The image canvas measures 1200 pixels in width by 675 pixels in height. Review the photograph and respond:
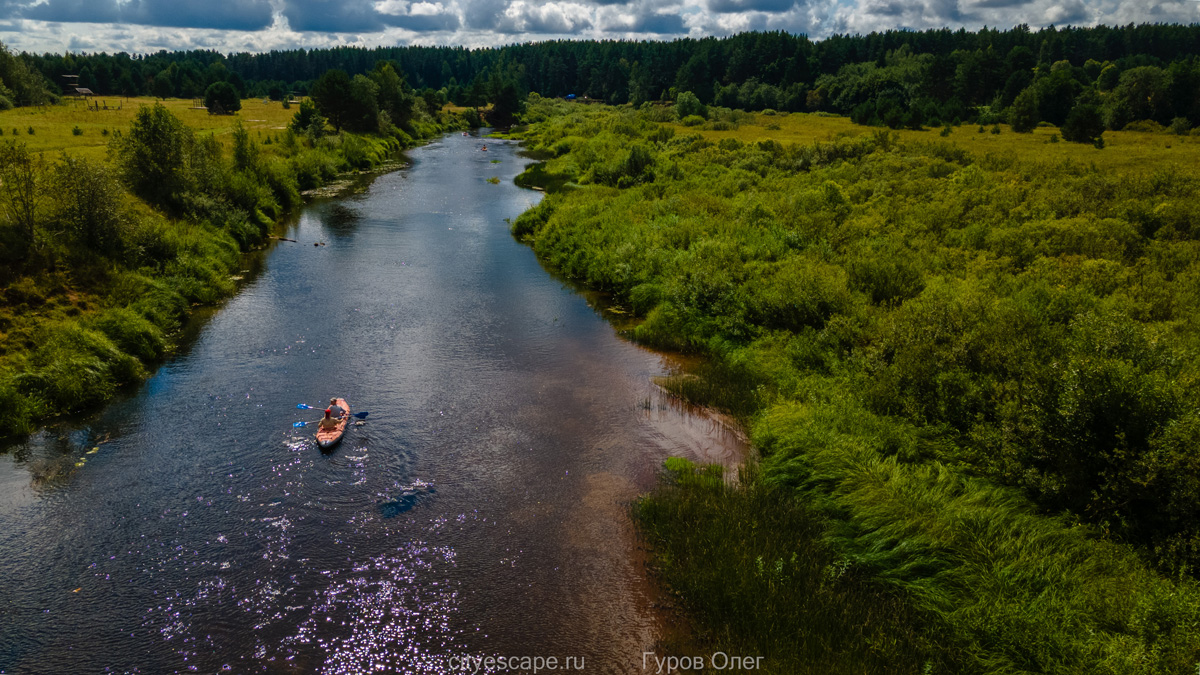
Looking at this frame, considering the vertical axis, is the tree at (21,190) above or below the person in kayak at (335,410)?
above

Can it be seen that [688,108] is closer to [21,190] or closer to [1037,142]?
[1037,142]

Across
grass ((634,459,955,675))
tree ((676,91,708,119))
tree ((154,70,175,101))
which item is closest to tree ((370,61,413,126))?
tree ((676,91,708,119))

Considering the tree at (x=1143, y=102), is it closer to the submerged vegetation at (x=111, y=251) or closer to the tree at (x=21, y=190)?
the submerged vegetation at (x=111, y=251)

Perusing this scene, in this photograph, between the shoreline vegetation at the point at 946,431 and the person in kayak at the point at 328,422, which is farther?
the person in kayak at the point at 328,422

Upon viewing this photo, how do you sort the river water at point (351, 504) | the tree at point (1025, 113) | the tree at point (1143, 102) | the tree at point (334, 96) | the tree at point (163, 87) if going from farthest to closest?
the tree at point (163, 87) → the tree at point (334, 96) → the tree at point (1025, 113) → the tree at point (1143, 102) → the river water at point (351, 504)

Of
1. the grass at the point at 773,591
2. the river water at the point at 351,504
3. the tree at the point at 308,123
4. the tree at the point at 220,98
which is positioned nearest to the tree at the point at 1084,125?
the river water at the point at 351,504

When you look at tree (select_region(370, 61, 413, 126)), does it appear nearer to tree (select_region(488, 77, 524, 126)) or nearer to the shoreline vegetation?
tree (select_region(488, 77, 524, 126))

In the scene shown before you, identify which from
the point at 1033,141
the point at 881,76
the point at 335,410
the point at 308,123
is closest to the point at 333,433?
the point at 335,410
